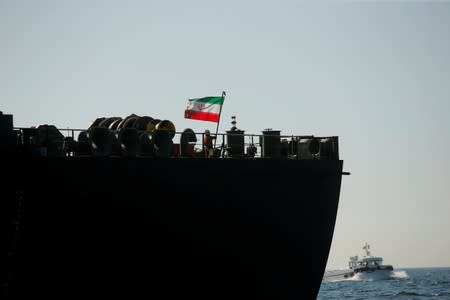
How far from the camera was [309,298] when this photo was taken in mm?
34156

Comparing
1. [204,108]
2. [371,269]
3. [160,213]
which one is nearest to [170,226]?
[160,213]

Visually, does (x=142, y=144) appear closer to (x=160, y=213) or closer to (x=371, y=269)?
(x=160, y=213)

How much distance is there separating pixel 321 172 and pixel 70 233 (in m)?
10.4

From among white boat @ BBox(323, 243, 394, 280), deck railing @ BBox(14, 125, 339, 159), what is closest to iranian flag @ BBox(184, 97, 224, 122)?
deck railing @ BBox(14, 125, 339, 159)

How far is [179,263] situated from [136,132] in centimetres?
422

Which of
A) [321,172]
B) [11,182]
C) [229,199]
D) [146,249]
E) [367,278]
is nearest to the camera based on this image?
[11,182]

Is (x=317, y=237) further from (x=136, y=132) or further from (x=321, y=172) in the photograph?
(x=136, y=132)

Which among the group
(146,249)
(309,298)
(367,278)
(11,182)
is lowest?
(367,278)

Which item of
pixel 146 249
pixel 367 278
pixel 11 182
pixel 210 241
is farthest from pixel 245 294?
pixel 367 278

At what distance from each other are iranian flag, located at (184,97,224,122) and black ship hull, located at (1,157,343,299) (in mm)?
3113

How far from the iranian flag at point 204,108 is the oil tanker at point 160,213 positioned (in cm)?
101

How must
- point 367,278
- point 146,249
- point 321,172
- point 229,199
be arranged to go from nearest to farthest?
point 146,249 → point 229,199 → point 321,172 → point 367,278

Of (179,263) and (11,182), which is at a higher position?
(11,182)

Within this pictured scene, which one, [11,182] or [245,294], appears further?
[245,294]
